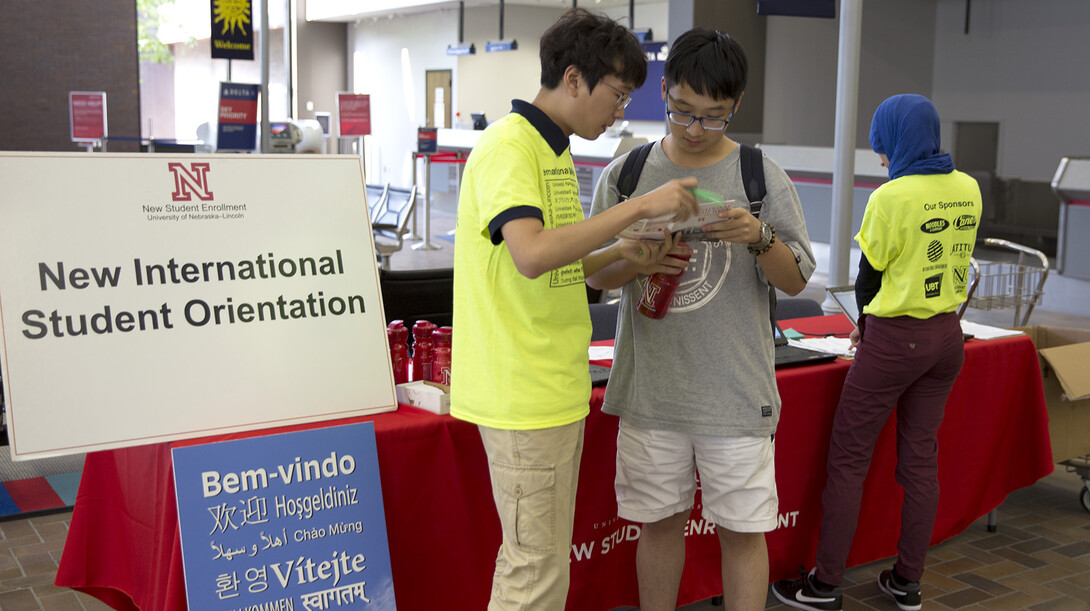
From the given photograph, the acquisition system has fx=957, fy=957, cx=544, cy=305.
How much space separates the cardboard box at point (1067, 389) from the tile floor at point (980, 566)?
1.03 feet

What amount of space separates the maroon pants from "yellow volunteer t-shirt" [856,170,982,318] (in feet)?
0.22

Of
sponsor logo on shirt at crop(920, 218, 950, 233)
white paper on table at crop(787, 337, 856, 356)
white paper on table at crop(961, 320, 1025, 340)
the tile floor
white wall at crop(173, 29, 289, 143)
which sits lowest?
the tile floor

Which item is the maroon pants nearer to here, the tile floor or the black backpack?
the tile floor

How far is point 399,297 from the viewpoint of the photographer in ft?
11.1

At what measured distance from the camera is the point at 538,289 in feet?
5.65

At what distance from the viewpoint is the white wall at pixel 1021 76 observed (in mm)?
13180

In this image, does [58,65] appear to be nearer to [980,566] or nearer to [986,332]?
[986,332]

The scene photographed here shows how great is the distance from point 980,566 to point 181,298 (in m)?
2.72

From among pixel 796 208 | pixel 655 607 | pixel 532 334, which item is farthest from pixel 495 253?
pixel 655 607

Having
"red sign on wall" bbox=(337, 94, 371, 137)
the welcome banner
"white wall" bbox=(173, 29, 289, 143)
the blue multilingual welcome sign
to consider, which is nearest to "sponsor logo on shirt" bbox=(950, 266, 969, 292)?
the blue multilingual welcome sign

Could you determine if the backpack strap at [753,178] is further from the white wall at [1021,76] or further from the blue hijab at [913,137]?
the white wall at [1021,76]

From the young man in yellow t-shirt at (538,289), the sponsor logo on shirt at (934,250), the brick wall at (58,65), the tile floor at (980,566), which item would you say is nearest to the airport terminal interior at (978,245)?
the tile floor at (980,566)

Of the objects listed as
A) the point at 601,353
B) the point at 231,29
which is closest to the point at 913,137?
Answer: the point at 601,353

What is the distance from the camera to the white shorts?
7.00 feet
